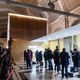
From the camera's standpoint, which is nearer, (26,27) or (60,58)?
(60,58)

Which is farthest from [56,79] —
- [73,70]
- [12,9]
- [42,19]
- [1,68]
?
[12,9]

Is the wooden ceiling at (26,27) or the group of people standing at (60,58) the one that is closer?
the group of people standing at (60,58)

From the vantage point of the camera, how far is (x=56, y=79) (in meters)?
8.69

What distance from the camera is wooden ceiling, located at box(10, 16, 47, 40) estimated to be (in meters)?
20.9

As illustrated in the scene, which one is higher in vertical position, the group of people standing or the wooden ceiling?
the wooden ceiling

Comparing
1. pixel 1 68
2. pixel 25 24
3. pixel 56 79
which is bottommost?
pixel 56 79

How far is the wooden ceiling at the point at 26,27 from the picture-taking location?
2089cm

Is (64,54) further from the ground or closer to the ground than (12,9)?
closer to the ground

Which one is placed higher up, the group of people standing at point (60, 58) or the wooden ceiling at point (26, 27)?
the wooden ceiling at point (26, 27)

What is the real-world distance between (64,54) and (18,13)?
14.1 metres

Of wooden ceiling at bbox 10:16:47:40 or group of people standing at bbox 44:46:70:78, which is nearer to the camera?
group of people standing at bbox 44:46:70:78

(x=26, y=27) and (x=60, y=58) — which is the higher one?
(x=26, y=27)

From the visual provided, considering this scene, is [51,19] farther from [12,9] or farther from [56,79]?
[56,79]

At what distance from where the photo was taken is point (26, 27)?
70.9 feet
